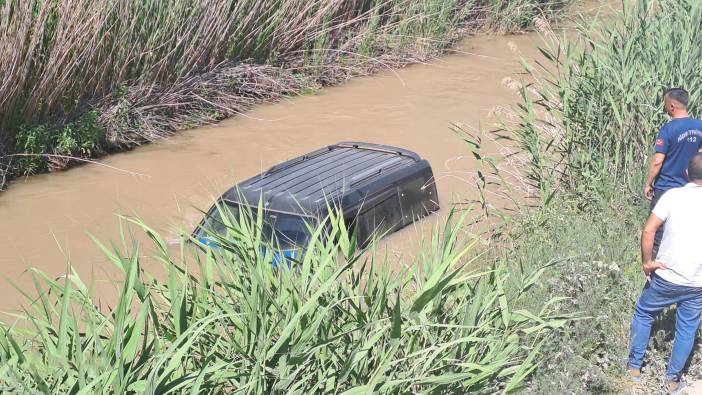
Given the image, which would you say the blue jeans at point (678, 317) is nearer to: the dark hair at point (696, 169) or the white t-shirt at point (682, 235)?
the white t-shirt at point (682, 235)

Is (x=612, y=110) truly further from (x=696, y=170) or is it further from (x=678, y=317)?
(x=678, y=317)

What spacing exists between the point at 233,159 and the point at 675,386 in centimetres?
888

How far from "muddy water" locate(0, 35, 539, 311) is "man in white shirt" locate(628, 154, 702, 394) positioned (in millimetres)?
2511

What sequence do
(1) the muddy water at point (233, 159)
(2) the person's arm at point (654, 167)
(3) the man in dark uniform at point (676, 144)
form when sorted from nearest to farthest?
(3) the man in dark uniform at point (676, 144) < (2) the person's arm at point (654, 167) < (1) the muddy water at point (233, 159)

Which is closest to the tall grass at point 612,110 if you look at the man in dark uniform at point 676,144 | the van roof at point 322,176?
the man in dark uniform at point 676,144

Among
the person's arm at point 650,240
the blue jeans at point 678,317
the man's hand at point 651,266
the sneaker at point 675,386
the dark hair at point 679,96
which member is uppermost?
the dark hair at point 679,96

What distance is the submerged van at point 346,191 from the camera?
25.7 feet

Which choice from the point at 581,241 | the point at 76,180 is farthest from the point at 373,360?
the point at 76,180

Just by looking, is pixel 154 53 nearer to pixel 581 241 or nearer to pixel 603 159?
pixel 603 159

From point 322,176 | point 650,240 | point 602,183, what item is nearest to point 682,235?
point 650,240

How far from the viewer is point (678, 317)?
212 inches

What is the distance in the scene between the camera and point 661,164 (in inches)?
273

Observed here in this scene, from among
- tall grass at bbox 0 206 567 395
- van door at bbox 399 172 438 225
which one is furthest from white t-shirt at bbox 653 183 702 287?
van door at bbox 399 172 438 225

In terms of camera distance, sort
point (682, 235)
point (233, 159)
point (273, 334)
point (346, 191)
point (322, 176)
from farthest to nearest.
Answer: point (233, 159) → point (322, 176) → point (346, 191) → point (682, 235) → point (273, 334)
